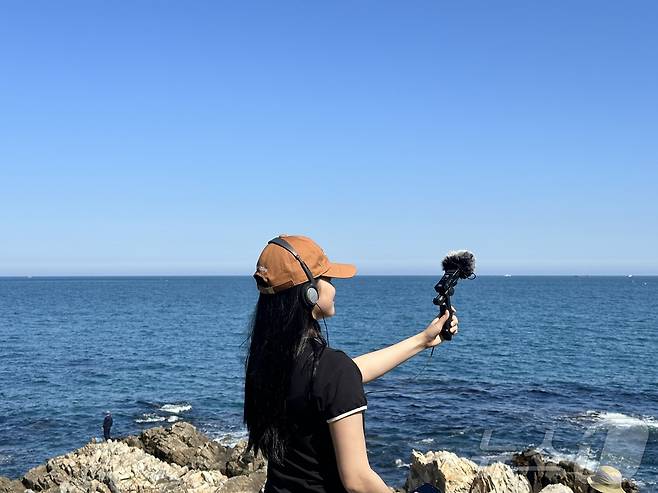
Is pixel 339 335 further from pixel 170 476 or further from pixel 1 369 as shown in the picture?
pixel 170 476

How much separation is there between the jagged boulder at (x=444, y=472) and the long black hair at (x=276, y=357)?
10.0 m

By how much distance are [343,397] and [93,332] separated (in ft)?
258

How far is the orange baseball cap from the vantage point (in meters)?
3.20

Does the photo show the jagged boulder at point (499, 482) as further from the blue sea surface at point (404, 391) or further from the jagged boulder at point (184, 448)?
the jagged boulder at point (184, 448)

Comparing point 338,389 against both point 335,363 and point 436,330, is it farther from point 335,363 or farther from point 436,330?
point 436,330

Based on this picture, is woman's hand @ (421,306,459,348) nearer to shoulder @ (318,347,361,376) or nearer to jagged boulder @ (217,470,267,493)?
shoulder @ (318,347,361,376)

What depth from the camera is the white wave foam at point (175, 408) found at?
32.1 metres

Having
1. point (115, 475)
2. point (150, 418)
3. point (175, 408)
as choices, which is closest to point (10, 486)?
point (115, 475)

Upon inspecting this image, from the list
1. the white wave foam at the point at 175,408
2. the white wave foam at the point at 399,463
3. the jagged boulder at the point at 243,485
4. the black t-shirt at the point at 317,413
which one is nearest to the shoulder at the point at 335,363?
the black t-shirt at the point at 317,413

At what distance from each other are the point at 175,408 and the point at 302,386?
31802mm

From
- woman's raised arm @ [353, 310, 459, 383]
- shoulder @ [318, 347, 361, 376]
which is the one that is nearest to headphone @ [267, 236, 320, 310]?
shoulder @ [318, 347, 361, 376]

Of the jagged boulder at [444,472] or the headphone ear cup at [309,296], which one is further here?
the jagged boulder at [444,472]

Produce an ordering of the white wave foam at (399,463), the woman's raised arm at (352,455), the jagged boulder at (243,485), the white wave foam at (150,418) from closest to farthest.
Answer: the woman's raised arm at (352,455) < the jagged boulder at (243,485) < the white wave foam at (399,463) < the white wave foam at (150,418)

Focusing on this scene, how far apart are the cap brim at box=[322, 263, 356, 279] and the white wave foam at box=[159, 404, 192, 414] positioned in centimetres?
3039
